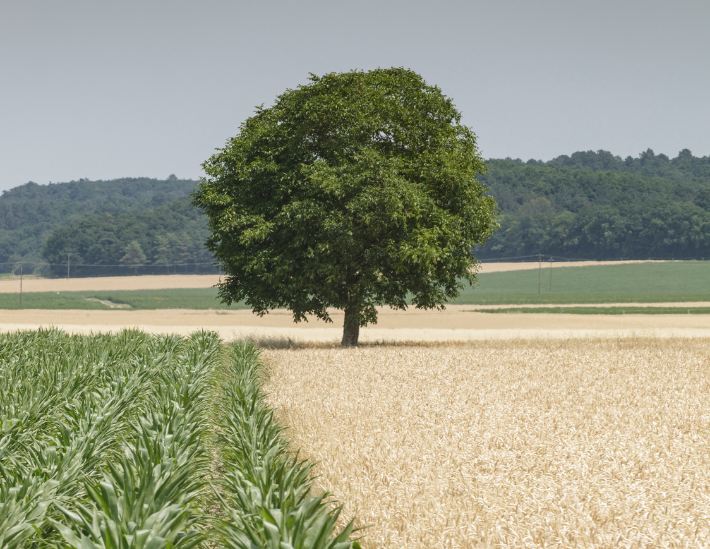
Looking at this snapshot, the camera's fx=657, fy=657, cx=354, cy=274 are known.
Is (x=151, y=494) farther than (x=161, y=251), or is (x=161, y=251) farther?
(x=161, y=251)

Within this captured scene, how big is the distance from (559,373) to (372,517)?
513 inches

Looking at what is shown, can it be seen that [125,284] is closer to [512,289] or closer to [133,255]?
[133,255]

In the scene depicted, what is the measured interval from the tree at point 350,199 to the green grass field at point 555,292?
3888 centimetres

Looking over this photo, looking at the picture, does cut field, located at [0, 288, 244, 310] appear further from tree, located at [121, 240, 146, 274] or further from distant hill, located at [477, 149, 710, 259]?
distant hill, located at [477, 149, 710, 259]

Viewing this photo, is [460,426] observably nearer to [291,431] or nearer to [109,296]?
[291,431]

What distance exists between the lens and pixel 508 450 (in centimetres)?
907

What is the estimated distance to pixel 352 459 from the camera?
329 inches

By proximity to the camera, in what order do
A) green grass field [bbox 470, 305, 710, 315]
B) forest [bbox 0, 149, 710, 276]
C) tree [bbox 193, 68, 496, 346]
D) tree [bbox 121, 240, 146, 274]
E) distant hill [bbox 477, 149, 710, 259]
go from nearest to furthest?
tree [bbox 193, 68, 496, 346] → green grass field [bbox 470, 305, 710, 315] → distant hill [bbox 477, 149, 710, 259] → forest [bbox 0, 149, 710, 276] → tree [bbox 121, 240, 146, 274]

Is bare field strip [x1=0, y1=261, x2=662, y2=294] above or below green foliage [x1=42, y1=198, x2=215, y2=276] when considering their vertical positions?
below

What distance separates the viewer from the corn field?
15.0 ft

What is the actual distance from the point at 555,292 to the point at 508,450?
9063cm

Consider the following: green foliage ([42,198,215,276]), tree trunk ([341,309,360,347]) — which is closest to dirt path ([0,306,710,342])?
tree trunk ([341,309,360,347])

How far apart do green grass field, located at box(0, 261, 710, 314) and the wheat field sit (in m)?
47.5

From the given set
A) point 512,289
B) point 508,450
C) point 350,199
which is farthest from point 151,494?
point 512,289
